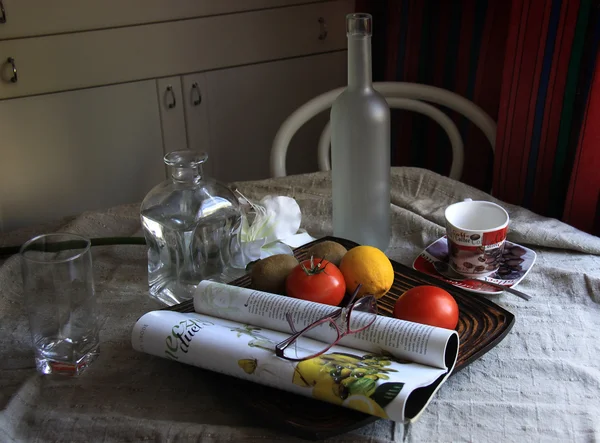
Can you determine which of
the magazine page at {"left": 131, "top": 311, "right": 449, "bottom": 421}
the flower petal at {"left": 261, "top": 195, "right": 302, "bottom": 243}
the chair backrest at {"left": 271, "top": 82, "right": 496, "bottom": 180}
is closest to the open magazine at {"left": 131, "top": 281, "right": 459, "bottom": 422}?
the magazine page at {"left": 131, "top": 311, "right": 449, "bottom": 421}

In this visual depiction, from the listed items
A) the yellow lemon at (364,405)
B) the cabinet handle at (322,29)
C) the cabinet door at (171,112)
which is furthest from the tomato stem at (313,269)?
the cabinet handle at (322,29)

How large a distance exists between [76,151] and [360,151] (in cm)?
113

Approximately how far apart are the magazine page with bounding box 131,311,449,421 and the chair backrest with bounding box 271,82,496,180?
646 mm

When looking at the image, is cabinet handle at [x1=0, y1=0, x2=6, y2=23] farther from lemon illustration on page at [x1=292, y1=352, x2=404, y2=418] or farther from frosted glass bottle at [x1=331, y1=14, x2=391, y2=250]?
lemon illustration on page at [x1=292, y1=352, x2=404, y2=418]

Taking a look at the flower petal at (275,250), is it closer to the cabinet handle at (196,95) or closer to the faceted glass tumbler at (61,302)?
the faceted glass tumbler at (61,302)

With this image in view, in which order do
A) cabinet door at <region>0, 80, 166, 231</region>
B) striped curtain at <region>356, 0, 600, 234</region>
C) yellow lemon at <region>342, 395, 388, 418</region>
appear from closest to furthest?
1. yellow lemon at <region>342, 395, 388, 418</region>
2. striped curtain at <region>356, 0, 600, 234</region>
3. cabinet door at <region>0, 80, 166, 231</region>

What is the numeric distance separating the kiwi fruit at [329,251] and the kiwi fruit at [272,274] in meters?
0.04

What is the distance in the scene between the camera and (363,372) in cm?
67

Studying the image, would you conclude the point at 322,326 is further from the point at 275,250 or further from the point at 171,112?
the point at 171,112

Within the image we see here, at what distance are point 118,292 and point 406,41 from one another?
3.50 ft

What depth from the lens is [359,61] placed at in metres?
0.92

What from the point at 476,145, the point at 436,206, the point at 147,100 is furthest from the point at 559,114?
the point at 147,100

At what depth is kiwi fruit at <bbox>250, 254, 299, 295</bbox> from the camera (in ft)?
2.83

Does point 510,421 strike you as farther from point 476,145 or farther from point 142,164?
point 142,164
